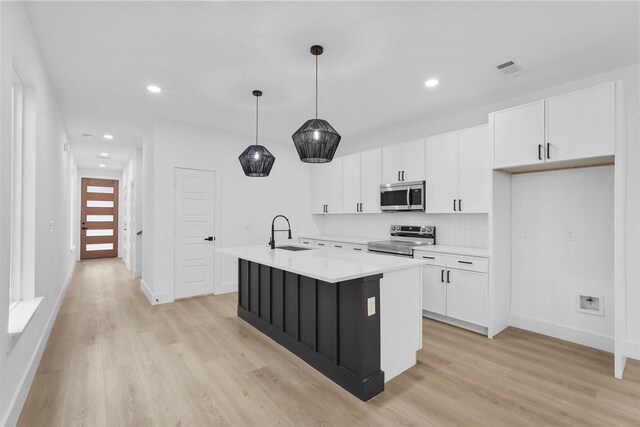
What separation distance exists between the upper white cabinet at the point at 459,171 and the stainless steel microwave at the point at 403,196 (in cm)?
11

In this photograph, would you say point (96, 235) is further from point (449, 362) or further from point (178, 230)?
point (449, 362)

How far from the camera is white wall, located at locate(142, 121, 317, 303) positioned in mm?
4648

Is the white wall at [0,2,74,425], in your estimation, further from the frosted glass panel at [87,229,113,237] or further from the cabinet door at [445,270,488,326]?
the frosted glass panel at [87,229,113,237]

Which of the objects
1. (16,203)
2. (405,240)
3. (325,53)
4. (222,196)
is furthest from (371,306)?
(222,196)

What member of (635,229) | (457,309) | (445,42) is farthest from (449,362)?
(445,42)

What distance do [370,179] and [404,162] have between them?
0.72 metres

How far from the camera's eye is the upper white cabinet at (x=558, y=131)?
2.69 metres

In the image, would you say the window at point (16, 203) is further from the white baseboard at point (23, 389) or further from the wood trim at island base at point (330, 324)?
the wood trim at island base at point (330, 324)

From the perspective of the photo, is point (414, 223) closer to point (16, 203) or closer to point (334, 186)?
point (334, 186)

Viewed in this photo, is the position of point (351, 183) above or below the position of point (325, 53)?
below

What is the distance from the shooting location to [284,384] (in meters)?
2.42

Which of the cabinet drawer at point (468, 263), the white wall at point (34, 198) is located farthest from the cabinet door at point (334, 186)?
the white wall at point (34, 198)

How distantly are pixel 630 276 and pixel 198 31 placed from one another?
14.3 feet

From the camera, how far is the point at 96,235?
9.30 meters
